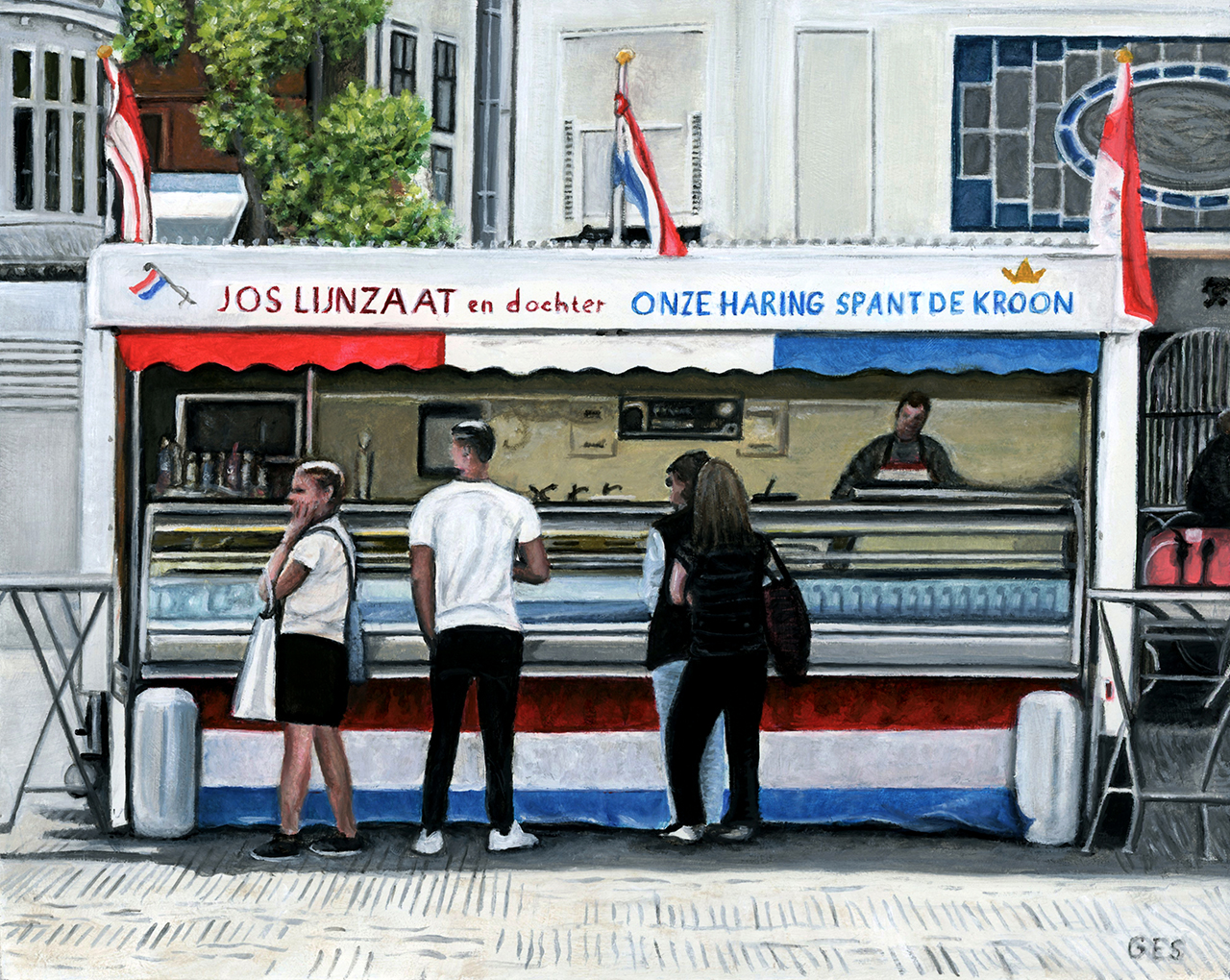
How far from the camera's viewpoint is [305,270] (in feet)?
26.1

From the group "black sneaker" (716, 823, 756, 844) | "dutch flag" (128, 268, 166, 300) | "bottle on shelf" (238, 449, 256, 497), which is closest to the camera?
"black sneaker" (716, 823, 756, 844)

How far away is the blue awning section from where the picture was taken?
802cm

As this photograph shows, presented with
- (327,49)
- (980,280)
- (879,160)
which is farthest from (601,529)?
(327,49)

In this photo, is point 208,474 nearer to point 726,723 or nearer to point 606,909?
point 726,723

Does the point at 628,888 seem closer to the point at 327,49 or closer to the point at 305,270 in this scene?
the point at 305,270

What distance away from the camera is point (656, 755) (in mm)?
8008

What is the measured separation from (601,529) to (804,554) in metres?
1.00

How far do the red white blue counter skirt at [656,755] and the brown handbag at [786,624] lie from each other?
426 mm

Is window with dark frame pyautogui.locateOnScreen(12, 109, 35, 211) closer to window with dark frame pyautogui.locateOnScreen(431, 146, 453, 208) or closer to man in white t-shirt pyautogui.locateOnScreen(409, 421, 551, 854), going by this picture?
window with dark frame pyautogui.locateOnScreen(431, 146, 453, 208)

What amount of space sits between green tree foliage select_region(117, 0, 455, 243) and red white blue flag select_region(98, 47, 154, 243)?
4045 mm

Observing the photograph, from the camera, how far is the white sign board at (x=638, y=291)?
312 inches

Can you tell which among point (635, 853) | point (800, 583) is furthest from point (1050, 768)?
point (635, 853)

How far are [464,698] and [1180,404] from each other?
7.24 meters

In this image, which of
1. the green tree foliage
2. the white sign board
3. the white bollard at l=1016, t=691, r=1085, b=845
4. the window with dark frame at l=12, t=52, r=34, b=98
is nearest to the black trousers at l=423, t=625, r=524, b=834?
the white sign board
